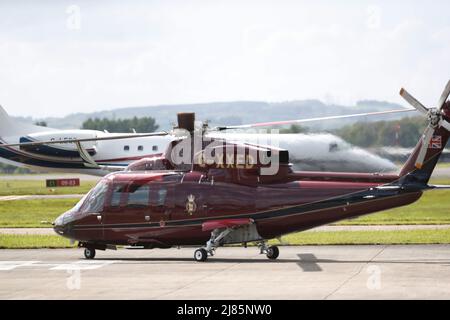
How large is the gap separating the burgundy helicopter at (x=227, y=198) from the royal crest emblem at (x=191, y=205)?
3 centimetres

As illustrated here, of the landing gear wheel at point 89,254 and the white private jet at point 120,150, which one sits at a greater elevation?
the landing gear wheel at point 89,254

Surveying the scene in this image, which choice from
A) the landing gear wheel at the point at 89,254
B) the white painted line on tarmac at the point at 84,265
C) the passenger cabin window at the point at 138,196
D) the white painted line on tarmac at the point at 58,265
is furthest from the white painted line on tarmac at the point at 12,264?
the passenger cabin window at the point at 138,196

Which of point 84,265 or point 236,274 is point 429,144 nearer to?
point 236,274

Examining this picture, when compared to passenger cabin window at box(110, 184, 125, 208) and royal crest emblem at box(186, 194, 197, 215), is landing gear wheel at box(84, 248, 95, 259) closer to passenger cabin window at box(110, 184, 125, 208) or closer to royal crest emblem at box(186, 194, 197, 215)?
passenger cabin window at box(110, 184, 125, 208)

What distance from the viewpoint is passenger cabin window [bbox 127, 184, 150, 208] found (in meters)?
26.3

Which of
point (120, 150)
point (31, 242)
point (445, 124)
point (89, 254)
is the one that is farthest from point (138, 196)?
point (120, 150)

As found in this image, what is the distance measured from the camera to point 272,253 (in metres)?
25.9

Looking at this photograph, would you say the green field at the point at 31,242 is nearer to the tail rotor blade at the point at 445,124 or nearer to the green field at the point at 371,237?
the green field at the point at 371,237

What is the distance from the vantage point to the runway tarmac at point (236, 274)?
→ 744 inches

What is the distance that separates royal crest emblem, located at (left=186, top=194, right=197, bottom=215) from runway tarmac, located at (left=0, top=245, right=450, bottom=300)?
1.39 m

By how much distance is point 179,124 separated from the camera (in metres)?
25.0

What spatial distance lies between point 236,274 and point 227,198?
3.63 metres
